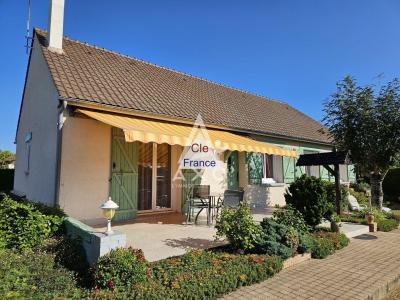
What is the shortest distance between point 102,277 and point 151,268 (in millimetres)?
1177

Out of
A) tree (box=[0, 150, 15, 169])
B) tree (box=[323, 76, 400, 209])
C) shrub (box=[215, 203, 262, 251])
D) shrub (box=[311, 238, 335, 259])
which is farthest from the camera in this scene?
tree (box=[0, 150, 15, 169])

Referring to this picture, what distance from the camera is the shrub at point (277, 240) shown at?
308 inches

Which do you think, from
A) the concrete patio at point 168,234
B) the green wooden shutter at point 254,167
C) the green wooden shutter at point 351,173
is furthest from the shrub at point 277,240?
the green wooden shutter at point 351,173

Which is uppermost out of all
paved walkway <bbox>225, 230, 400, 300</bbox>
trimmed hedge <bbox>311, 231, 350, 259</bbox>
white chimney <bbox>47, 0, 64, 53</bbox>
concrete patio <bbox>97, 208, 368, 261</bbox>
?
white chimney <bbox>47, 0, 64, 53</bbox>

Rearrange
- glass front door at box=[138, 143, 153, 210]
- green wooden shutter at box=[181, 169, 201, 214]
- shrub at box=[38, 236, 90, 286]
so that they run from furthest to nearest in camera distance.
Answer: green wooden shutter at box=[181, 169, 201, 214] < glass front door at box=[138, 143, 153, 210] < shrub at box=[38, 236, 90, 286]

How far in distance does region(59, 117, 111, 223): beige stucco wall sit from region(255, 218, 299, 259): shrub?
6599 millimetres

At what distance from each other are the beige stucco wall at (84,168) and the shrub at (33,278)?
3751 mm

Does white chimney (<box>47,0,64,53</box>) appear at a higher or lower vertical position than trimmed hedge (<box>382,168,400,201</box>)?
higher

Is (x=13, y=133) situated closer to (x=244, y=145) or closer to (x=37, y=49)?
(x=37, y=49)

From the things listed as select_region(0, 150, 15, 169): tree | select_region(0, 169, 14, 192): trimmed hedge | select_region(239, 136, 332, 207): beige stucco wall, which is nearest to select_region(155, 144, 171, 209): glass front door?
select_region(239, 136, 332, 207): beige stucco wall

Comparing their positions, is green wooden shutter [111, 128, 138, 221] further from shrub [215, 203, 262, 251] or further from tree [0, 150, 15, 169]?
tree [0, 150, 15, 169]

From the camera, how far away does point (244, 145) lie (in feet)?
40.1

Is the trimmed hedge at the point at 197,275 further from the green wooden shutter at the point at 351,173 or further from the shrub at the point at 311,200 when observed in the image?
the green wooden shutter at the point at 351,173

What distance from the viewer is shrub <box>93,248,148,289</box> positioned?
17.9ft
